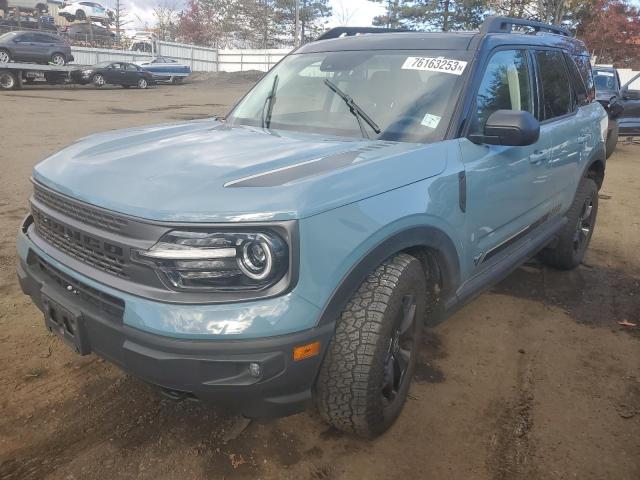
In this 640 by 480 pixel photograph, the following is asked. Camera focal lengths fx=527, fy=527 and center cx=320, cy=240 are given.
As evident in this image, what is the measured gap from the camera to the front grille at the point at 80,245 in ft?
6.73

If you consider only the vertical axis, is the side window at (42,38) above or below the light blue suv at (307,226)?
above

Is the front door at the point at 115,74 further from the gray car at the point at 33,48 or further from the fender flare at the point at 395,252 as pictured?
the fender flare at the point at 395,252

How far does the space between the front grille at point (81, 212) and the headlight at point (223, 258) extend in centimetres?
21

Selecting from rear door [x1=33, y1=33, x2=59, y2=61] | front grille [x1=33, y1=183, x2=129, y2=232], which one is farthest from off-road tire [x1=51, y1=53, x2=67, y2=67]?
front grille [x1=33, y1=183, x2=129, y2=232]

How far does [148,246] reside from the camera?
1.92m

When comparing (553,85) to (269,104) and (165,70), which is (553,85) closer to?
(269,104)

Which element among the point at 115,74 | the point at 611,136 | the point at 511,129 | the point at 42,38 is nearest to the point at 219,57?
the point at 115,74

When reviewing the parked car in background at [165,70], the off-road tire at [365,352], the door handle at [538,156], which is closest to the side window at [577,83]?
the door handle at [538,156]

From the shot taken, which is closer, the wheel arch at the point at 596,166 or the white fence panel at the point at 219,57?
the wheel arch at the point at 596,166

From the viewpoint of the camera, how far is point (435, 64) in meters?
3.01

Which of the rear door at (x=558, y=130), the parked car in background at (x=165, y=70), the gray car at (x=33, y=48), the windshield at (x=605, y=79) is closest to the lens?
the rear door at (x=558, y=130)

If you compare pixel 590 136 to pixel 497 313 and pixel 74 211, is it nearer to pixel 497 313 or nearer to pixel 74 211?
pixel 497 313

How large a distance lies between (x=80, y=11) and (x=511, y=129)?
45.9 meters

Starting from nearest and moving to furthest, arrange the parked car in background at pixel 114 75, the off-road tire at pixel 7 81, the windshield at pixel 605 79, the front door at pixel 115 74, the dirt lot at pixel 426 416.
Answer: the dirt lot at pixel 426 416
the windshield at pixel 605 79
the off-road tire at pixel 7 81
the parked car in background at pixel 114 75
the front door at pixel 115 74
